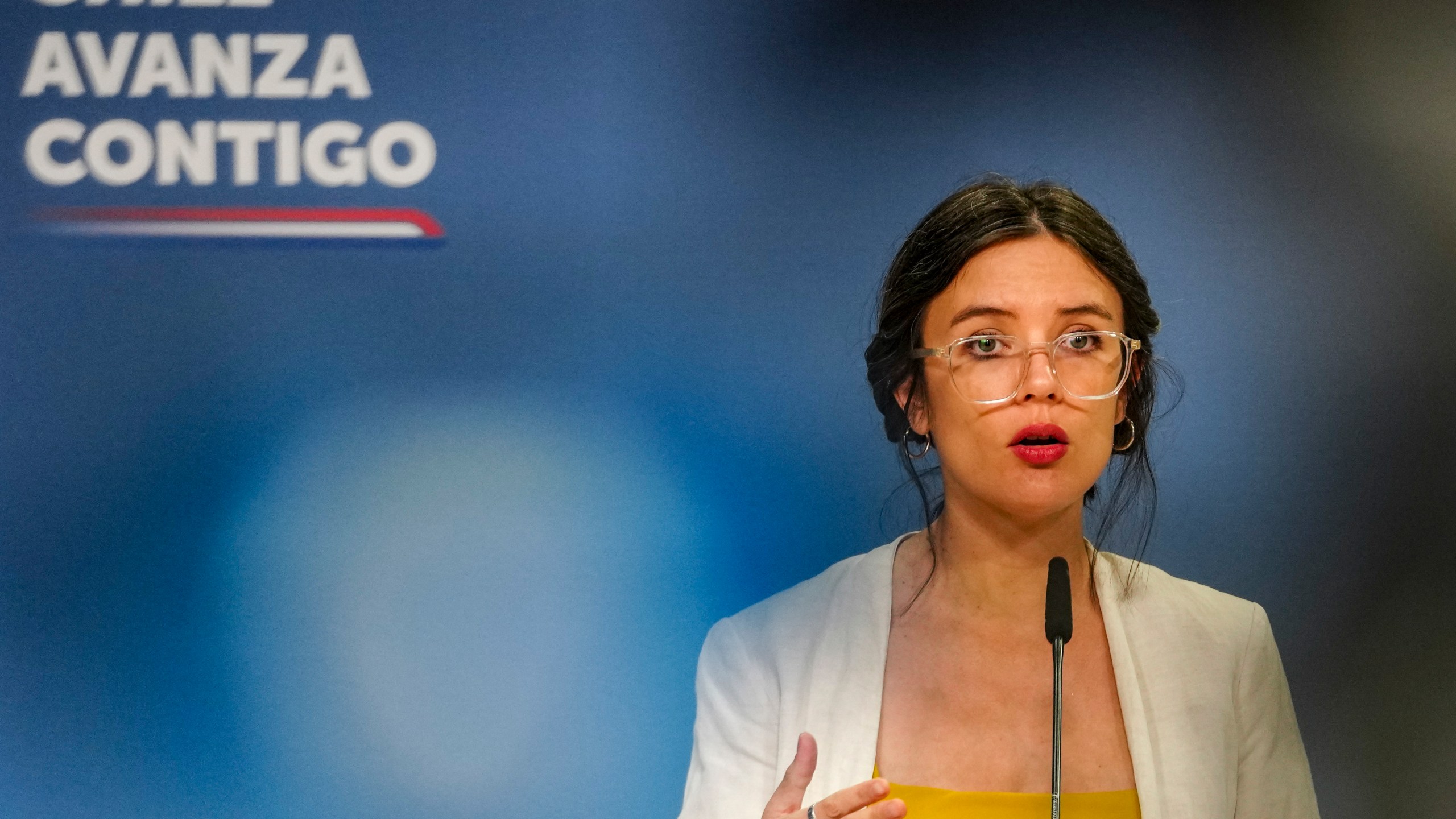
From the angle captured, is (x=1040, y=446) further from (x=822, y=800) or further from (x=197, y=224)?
(x=197, y=224)

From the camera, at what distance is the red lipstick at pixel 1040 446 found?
6.66ft

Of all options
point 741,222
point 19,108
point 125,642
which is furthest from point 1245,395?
point 19,108

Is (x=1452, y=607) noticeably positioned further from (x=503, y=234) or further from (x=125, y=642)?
(x=125, y=642)

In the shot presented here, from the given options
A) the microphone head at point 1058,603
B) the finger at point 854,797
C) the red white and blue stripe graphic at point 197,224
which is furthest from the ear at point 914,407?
the red white and blue stripe graphic at point 197,224

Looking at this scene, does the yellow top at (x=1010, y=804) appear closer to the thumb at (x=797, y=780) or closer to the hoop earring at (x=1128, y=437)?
the thumb at (x=797, y=780)

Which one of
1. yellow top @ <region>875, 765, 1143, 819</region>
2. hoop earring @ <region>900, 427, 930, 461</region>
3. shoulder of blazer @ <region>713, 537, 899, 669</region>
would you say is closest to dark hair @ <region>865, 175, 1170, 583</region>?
hoop earring @ <region>900, 427, 930, 461</region>

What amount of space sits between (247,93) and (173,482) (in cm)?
69

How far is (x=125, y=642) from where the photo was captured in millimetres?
2203

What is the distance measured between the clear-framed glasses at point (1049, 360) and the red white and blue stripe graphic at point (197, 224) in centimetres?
93

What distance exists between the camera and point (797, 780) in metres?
1.79

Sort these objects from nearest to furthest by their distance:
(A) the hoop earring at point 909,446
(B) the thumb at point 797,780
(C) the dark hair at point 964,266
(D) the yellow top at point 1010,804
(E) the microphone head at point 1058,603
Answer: (E) the microphone head at point 1058,603
(B) the thumb at point 797,780
(D) the yellow top at point 1010,804
(C) the dark hair at point 964,266
(A) the hoop earring at point 909,446

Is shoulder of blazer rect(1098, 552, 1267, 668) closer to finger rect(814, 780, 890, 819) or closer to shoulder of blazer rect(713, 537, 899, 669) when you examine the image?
shoulder of blazer rect(713, 537, 899, 669)

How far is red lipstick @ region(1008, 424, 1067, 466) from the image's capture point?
203cm

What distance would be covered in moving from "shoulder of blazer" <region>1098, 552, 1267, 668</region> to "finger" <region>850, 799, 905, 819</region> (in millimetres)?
625
